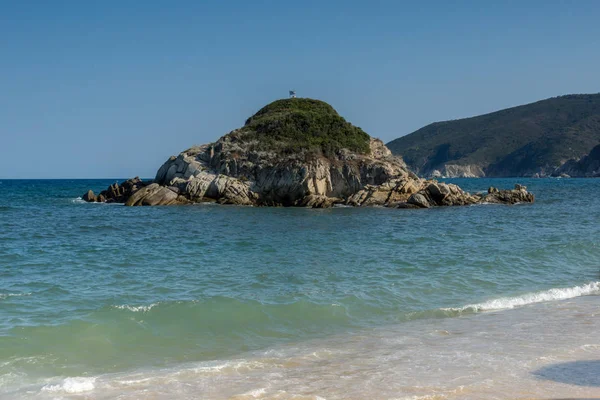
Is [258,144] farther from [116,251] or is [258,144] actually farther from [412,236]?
[116,251]

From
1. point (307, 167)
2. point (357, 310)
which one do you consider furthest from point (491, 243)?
point (307, 167)

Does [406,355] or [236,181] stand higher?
[236,181]

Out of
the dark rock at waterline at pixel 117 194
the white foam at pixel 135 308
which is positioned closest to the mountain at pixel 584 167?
the dark rock at waterline at pixel 117 194

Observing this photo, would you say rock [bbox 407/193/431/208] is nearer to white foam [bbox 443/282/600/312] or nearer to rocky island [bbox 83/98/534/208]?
rocky island [bbox 83/98/534/208]

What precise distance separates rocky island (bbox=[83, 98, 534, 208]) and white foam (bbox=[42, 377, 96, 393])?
1489 inches

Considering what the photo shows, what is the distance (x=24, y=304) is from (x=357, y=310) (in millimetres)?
7656

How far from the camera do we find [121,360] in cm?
935

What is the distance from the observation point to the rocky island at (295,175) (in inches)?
1852

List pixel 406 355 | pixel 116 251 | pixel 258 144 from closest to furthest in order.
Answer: pixel 406 355, pixel 116 251, pixel 258 144

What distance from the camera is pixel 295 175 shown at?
47.8 metres

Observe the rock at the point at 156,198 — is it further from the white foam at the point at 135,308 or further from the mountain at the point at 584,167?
the mountain at the point at 584,167

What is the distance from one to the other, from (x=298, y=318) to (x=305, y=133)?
43.0 metres

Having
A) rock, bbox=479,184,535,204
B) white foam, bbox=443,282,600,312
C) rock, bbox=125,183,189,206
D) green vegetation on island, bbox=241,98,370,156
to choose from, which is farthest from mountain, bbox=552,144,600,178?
white foam, bbox=443,282,600,312

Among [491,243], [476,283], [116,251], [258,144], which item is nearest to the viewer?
[476,283]
